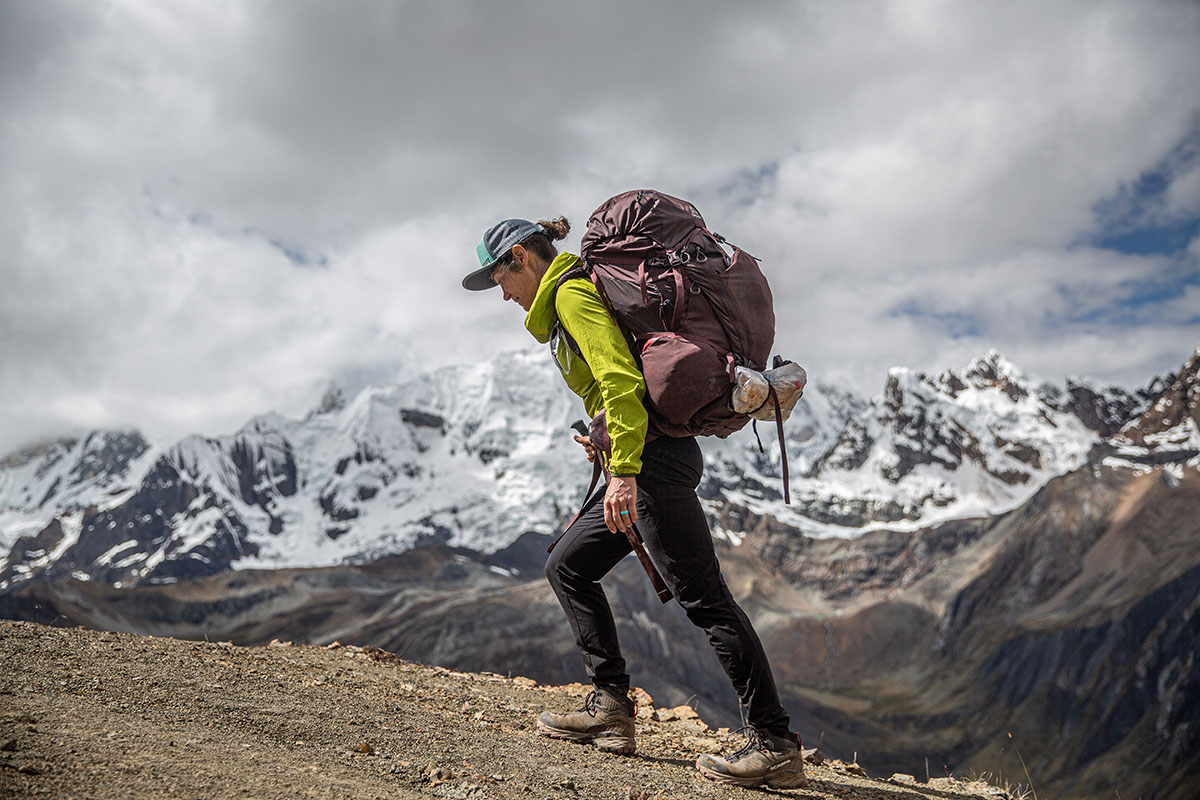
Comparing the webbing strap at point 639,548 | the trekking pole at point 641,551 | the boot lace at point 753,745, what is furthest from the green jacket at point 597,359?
the boot lace at point 753,745

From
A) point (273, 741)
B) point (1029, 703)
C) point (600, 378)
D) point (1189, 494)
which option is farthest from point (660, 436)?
point (1189, 494)

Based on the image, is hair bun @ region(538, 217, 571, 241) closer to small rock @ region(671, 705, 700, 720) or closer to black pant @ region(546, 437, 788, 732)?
black pant @ region(546, 437, 788, 732)

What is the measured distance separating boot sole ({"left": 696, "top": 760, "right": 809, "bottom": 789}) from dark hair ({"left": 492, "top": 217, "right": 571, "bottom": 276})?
9.38 feet

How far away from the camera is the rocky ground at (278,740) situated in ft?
11.3

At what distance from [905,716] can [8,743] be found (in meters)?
127

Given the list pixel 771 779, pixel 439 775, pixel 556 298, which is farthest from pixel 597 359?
pixel 771 779

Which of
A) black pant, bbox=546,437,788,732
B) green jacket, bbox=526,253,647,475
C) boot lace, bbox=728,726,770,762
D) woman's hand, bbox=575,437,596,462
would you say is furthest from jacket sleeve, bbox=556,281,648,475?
boot lace, bbox=728,726,770,762

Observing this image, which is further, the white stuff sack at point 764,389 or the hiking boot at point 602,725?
the hiking boot at point 602,725

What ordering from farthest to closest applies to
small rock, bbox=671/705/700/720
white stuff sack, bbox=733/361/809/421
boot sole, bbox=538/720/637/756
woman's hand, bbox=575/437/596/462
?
small rock, bbox=671/705/700/720 < boot sole, bbox=538/720/637/756 < woman's hand, bbox=575/437/596/462 < white stuff sack, bbox=733/361/809/421

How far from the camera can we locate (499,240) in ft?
16.4

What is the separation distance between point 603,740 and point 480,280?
2679 millimetres

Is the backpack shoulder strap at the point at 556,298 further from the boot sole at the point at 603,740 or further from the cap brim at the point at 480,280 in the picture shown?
the boot sole at the point at 603,740

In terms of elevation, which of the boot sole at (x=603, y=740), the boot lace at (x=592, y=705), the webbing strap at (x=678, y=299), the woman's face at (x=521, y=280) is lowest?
the boot sole at (x=603, y=740)

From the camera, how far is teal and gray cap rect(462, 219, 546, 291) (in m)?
4.94
